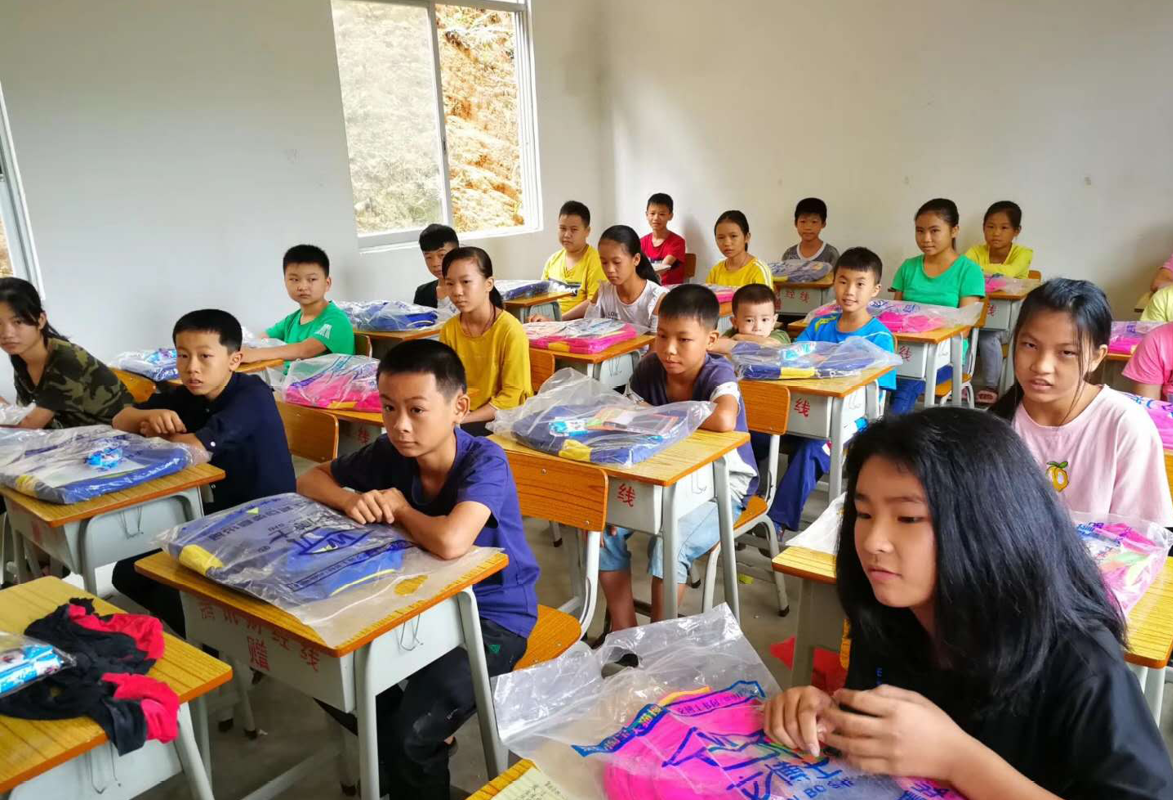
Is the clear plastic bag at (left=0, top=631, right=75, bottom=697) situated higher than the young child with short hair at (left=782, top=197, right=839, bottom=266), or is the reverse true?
the young child with short hair at (left=782, top=197, right=839, bottom=266)

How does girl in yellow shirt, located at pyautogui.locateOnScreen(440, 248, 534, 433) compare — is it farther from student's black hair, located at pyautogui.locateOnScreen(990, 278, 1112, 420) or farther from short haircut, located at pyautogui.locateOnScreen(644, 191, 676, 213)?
short haircut, located at pyautogui.locateOnScreen(644, 191, 676, 213)

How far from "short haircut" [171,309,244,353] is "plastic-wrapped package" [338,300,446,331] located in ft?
5.12

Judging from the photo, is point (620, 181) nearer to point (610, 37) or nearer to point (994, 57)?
point (610, 37)

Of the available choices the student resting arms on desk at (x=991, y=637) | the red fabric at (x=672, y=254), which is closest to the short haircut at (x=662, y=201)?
the red fabric at (x=672, y=254)

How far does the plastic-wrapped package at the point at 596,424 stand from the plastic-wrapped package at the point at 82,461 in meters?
0.82

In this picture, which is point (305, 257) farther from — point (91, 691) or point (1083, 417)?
point (1083, 417)

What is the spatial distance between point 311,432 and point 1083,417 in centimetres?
204

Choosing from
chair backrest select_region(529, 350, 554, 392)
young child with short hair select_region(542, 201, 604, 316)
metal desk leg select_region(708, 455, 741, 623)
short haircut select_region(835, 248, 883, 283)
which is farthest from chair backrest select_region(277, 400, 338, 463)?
young child with short hair select_region(542, 201, 604, 316)

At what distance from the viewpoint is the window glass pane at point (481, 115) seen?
545cm

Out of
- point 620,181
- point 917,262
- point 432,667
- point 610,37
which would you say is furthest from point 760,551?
point 610,37

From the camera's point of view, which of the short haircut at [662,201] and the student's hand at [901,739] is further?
the short haircut at [662,201]

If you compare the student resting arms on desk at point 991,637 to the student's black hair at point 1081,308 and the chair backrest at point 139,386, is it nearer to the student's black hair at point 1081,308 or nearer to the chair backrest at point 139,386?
the student's black hair at point 1081,308

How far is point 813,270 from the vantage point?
4996 mm

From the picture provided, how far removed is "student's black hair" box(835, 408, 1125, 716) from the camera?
76 cm
